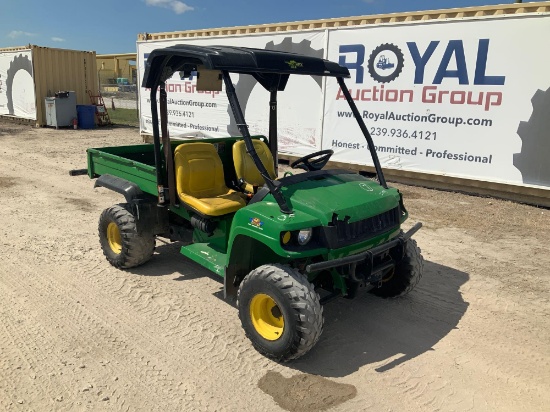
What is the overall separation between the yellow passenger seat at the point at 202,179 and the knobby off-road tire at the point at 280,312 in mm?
896

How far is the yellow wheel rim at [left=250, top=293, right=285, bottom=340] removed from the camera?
3.38 metres

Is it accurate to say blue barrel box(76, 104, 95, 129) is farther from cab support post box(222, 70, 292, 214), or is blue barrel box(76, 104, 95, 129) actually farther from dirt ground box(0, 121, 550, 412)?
cab support post box(222, 70, 292, 214)

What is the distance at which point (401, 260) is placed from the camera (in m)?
4.00

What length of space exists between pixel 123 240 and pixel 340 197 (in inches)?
91.0

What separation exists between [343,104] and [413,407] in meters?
7.43

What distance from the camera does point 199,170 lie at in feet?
14.5

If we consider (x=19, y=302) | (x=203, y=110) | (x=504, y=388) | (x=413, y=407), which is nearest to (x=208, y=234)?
(x=19, y=302)

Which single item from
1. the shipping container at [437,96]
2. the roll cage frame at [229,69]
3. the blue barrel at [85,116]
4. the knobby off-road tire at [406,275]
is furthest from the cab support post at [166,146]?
the blue barrel at [85,116]

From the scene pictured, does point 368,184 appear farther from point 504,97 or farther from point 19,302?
point 504,97

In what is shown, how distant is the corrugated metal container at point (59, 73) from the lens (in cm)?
1759

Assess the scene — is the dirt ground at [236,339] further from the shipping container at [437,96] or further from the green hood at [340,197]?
the shipping container at [437,96]

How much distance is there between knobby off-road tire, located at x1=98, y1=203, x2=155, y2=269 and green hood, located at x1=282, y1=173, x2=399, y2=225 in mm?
1831

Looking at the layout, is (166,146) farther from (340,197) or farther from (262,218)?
(340,197)

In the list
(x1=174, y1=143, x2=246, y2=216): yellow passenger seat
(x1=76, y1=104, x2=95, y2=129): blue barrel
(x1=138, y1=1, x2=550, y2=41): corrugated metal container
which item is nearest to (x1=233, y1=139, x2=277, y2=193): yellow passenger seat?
(x1=174, y1=143, x2=246, y2=216): yellow passenger seat
